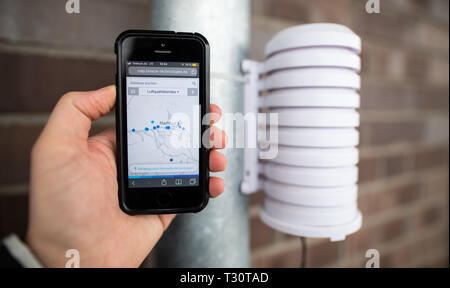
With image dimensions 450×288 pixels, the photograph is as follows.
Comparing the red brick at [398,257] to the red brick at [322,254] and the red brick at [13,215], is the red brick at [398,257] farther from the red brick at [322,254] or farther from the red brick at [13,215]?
the red brick at [13,215]

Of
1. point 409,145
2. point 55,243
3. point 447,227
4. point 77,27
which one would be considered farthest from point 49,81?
point 447,227

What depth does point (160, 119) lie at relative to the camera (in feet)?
1.26

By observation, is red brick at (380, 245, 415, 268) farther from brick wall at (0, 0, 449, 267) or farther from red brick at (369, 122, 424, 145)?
red brick at (369, 122, 424, 145)

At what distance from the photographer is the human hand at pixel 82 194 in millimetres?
363

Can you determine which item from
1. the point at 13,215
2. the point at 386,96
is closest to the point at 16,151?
the point at 13,215

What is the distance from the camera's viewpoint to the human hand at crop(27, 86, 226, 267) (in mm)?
363

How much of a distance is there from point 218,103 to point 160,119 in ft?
0.27

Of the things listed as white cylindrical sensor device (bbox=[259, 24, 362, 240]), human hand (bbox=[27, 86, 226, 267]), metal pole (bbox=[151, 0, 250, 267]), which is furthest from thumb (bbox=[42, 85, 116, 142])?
white cylindrical sensor device (bbox=[259, 24, 362, 240])

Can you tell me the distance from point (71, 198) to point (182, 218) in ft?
0.48

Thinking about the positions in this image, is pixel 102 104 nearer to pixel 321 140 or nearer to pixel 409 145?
pixel 321 140

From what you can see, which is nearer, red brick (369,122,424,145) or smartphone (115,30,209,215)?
smartphone (115,30,209,215)

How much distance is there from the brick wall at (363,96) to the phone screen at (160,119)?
4.8 inches

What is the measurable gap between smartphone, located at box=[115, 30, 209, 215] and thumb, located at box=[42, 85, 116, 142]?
0.03 meters

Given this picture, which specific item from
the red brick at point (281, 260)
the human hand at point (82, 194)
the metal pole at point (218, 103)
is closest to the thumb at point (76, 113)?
the human hand at point (82, 194)
